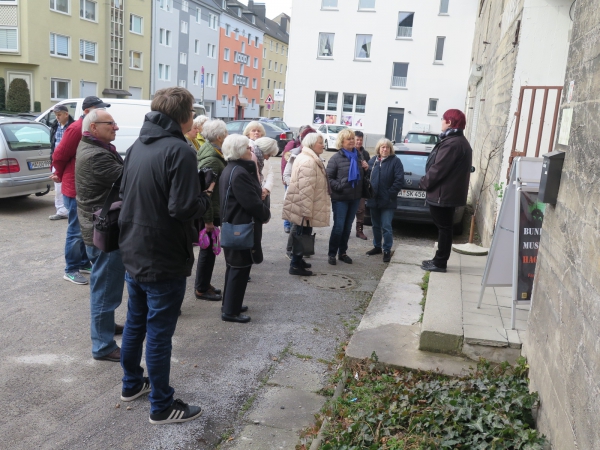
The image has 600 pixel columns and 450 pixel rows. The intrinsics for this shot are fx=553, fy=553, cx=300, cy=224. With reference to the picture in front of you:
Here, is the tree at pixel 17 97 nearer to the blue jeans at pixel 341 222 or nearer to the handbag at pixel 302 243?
the blue jeans at pixel 341 222

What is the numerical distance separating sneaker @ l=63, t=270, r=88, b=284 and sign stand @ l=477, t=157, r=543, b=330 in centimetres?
419

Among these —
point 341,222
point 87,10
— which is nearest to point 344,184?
point 341,222

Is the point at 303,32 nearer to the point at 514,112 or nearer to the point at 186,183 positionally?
the point at 514,112

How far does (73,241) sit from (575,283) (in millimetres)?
5111

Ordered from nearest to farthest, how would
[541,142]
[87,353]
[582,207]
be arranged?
1. [582,207]
2. [87,353]
3. [541,142]

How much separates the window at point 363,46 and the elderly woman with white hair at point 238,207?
34.5 metres

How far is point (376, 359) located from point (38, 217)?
285 inches

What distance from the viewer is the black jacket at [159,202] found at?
3.26 meters

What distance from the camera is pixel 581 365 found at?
2529mm

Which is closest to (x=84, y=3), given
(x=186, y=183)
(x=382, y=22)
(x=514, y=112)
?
(x=382, y=22)

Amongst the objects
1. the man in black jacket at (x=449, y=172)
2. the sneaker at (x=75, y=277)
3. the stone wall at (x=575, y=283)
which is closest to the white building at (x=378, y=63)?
the man in black jacket at (x=449, y=172)

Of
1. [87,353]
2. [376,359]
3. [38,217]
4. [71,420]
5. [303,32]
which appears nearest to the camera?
[71,420]

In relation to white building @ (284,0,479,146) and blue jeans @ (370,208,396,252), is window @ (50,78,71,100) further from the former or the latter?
blue jeans @ (370,208,396,252)

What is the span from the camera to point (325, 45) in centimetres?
3794
